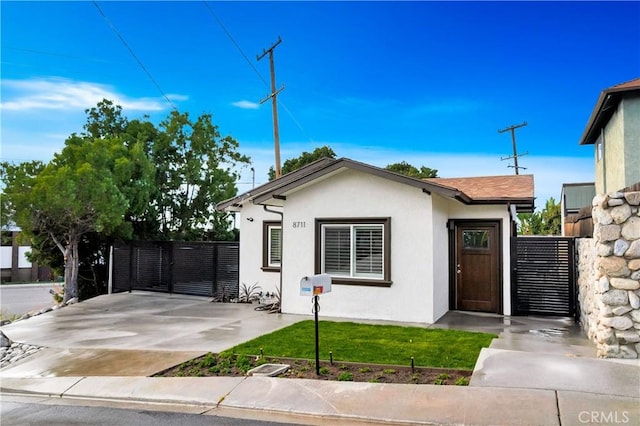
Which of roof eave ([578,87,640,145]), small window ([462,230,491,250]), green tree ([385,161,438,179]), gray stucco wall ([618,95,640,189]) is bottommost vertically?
small window ([462,230,491,250])

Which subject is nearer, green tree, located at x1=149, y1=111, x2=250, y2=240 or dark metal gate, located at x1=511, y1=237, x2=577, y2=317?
dark metal gate, located at x1=511, y1=237, x2=577, y2=317

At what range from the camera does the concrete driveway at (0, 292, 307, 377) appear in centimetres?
733

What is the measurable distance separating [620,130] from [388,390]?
1202cm

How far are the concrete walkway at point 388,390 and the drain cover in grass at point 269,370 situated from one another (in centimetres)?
21

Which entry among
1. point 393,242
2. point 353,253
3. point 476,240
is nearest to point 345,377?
point 393,242

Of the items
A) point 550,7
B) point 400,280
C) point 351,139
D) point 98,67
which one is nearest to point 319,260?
point 400,280

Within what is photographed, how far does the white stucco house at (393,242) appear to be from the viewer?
33.3 ft

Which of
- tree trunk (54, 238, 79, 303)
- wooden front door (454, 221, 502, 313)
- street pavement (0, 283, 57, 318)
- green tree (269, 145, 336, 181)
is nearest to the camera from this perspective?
wooden front door (454, 221, 502, 313)

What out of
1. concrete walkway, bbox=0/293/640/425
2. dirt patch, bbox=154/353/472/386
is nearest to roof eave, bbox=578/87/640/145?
concrete walkway, bbox=0/293/640/425

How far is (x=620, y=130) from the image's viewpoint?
43.7 feet

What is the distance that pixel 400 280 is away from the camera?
1030 cm

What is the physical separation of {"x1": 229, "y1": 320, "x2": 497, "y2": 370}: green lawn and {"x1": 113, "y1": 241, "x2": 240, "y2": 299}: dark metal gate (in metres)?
5.80

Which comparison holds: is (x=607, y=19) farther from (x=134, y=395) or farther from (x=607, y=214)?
(x=134, y=395)

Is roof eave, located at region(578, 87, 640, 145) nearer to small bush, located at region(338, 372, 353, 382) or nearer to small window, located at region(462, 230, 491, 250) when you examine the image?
small window, located at region(462, 230, 491, 250)
